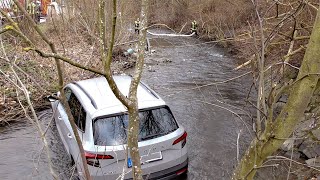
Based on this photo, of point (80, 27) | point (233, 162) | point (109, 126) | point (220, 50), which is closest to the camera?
point (109, 126)

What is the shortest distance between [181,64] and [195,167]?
9.72 m

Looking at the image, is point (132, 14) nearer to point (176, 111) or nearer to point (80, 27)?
point (80, 27)

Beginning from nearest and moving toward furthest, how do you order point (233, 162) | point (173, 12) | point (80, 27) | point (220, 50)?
point (233, 162) → point (80, 27) → point (220, 50) → point (173, 12)

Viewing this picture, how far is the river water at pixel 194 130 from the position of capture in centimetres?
677

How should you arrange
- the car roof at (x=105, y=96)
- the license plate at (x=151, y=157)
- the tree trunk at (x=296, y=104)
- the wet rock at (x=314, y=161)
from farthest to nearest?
the wet rock at (x=314, y=161), the car roof at (x=105, y=96), the license plate at (x=151, y=157), the tree trunk at (x=296, y=104)

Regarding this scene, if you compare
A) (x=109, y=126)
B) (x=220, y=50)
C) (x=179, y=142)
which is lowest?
(x=220, y=50)

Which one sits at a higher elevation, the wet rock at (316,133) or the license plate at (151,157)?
the license plate at (151,157)


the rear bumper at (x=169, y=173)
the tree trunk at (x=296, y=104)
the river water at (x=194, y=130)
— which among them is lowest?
the river water at (x=194, y=130)

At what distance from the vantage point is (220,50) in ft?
65.7

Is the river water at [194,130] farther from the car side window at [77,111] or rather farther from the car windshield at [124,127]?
the car side window at [77,111]

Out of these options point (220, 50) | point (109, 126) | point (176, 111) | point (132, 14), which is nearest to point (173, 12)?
point (220, 50)

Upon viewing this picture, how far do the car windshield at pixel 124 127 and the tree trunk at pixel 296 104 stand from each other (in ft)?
10.4

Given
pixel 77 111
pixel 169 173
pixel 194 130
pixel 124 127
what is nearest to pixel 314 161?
pixel 169 173

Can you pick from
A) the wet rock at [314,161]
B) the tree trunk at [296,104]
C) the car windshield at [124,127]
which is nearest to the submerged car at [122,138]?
the car windshield at [124,127]
